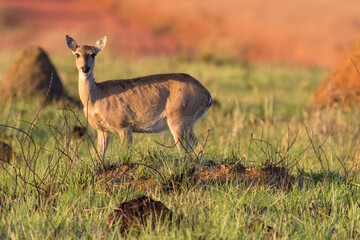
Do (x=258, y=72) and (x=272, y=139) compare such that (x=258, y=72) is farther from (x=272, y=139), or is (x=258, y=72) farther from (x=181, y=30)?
(x=181, y=30)

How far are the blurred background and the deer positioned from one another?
73.8 ft

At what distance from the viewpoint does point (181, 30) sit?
39.6 metres

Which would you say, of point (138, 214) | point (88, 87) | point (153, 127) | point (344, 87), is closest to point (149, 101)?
point (153, 127)

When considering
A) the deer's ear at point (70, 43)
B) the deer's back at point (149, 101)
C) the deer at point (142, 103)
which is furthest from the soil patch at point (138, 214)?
the deer's ear at point (70, 43)

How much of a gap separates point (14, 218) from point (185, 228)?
4.95 ft

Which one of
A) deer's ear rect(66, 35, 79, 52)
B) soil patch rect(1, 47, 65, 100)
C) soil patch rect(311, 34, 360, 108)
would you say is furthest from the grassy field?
soil patch rect(1, 47, 65, 100)

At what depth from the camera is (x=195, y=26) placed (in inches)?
1582

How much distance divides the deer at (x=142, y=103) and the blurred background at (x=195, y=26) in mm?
22488

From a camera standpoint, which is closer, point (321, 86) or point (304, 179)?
point (304, 179)

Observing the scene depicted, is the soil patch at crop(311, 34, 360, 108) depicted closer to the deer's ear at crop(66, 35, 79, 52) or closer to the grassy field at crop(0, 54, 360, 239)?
the grassy field at crop(0, 54, 360, 239)

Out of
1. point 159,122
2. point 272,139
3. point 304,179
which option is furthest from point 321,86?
point 304,179

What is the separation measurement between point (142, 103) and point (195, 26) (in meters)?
32.3

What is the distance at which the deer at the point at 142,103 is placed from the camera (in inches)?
329

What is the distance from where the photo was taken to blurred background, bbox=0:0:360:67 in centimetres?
3356
